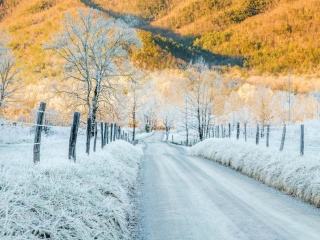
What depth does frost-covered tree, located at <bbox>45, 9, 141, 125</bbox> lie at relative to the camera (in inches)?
962

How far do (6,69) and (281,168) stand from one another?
29.9 metres

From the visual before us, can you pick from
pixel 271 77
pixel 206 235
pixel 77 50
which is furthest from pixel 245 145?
pixel 271 77

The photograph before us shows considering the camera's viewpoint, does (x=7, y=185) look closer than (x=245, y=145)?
Yes

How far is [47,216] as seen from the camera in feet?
12.0

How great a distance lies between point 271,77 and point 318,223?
165 meters

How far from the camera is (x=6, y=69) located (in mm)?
31078

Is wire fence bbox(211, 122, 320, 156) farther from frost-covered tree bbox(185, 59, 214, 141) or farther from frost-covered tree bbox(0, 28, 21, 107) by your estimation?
frost-covered tree bbox(0, 28, 21, 107)

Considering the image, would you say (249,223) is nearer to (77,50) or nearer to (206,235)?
(206,235)

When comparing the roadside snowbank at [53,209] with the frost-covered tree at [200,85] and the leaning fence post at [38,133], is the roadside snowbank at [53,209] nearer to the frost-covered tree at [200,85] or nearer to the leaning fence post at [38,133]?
the leaning fence post at [38,133]

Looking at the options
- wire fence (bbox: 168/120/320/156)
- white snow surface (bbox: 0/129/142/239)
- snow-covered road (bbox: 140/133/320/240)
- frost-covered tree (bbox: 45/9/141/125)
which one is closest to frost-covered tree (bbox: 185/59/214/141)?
wire fence (bbox: 168/120/320/156)

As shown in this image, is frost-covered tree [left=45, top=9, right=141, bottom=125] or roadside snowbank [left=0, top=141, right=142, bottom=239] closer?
roadside snowbank [left=0, top=141, right=142, bottom=239]

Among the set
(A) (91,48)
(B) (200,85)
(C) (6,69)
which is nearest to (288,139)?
(B) (200,85)

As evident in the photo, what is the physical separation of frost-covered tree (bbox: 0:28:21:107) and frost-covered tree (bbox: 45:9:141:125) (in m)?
8.72

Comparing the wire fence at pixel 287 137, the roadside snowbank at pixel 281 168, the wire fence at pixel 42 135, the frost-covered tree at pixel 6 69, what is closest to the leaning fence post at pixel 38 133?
the wire fence at pixel 42 135
